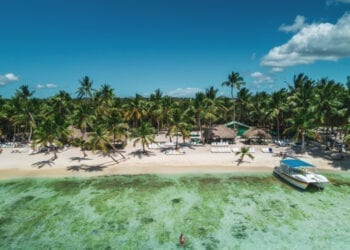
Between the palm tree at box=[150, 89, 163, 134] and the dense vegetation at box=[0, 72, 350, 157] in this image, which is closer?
the dense vegetation at box=[0, 72, 350, 157]

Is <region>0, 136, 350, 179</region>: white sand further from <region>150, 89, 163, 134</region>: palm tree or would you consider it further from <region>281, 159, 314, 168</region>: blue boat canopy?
<region>150, 89, 163, 134</region>: palm tree

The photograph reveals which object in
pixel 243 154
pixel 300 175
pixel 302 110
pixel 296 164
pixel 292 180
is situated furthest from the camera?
pixel 302 110

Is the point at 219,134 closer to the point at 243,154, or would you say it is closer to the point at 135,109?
the point at 243,154

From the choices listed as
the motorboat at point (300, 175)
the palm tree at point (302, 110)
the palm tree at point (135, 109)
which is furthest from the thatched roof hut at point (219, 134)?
the motorboat at point (300, 175)

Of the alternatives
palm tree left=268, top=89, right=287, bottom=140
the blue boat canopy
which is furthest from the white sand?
palm tree left=268, top=89, right=287, bottom=140

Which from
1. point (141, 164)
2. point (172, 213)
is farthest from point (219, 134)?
point (172, 213)

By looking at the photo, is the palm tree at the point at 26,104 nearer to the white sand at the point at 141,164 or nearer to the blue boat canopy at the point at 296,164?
the white sand at the point at 141,164
